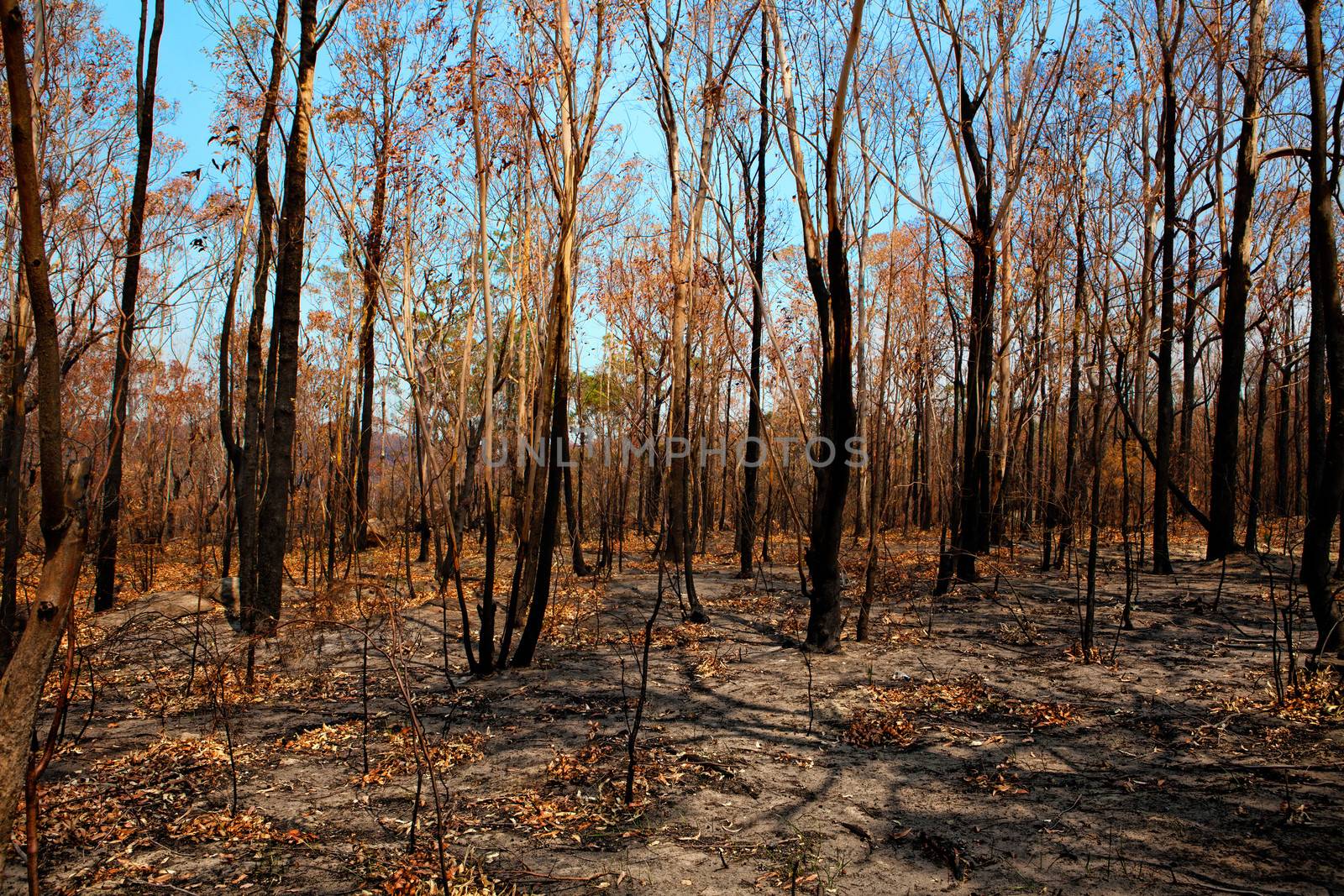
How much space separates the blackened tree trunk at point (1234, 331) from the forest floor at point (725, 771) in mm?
4124

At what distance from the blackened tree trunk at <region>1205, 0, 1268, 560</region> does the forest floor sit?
4124mm

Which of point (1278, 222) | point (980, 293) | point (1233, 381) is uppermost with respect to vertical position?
point (1278, 222)

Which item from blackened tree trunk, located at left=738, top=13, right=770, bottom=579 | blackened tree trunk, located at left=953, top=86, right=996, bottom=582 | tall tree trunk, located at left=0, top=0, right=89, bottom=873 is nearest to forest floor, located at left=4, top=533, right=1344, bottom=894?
tall tree trunk, located at left=0, top=0, right=89, bottom=873

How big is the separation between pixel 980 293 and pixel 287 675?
306 inches

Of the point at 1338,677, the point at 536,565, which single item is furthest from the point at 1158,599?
the point at 536,565

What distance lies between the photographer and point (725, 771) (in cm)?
407

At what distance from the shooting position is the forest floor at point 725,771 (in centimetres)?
300

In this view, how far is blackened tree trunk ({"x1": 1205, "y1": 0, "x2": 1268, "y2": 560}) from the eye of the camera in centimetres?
942

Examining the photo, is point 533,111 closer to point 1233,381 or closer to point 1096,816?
point 1096,816

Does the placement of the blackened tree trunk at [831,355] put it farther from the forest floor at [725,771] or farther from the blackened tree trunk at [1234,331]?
the blackened tree trunk at [1234,331]

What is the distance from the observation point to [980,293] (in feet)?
27.2

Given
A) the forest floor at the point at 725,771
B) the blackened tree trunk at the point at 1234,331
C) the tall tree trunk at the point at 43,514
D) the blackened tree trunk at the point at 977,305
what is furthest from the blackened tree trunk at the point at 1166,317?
the tall tree trunk at the point at 43,514

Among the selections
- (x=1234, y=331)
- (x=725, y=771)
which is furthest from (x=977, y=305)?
Answer: (x=725, y=771)

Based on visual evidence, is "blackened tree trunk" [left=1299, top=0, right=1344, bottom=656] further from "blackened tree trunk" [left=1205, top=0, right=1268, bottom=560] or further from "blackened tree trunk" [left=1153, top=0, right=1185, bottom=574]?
"blackened tree trunk" [left=1205, top=0, right=1268, bottom=560]
